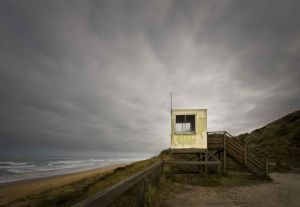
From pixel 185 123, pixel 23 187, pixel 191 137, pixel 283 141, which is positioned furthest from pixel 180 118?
pixel 283 141

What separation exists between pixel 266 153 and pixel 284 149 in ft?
9.58

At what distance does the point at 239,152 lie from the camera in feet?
70.9

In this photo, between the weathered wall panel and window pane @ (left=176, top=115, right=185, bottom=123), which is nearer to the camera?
the weathered wall panel

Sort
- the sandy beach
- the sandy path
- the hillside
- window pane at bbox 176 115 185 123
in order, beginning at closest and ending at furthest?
the sandy path, the sandy beach, window pane at bbox 176 115 185 123, the hillside

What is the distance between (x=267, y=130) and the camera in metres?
55.2

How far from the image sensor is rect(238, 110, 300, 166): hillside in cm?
3709

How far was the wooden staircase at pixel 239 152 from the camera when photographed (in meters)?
21.1

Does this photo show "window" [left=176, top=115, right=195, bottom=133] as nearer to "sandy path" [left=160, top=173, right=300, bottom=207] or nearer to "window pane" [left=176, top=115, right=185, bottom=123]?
"window pane" [left=176, top=115, right=185, bottom=123]

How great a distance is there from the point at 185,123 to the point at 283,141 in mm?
28932

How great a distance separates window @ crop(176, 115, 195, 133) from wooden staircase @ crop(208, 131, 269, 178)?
199 centimetres

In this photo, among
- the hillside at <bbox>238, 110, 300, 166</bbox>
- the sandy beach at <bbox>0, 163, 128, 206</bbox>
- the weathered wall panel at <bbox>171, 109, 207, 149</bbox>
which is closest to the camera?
the sandy beach at <bbox>0, 163, 128, 206</bbox>

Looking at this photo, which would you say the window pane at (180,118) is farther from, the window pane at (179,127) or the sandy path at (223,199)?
the sandy path at (223,199)

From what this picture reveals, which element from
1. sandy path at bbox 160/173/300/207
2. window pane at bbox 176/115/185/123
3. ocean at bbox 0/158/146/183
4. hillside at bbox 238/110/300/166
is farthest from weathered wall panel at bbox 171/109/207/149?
ocean at bbox 0/158/146/183

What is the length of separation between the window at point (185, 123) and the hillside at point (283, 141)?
18072 mm
